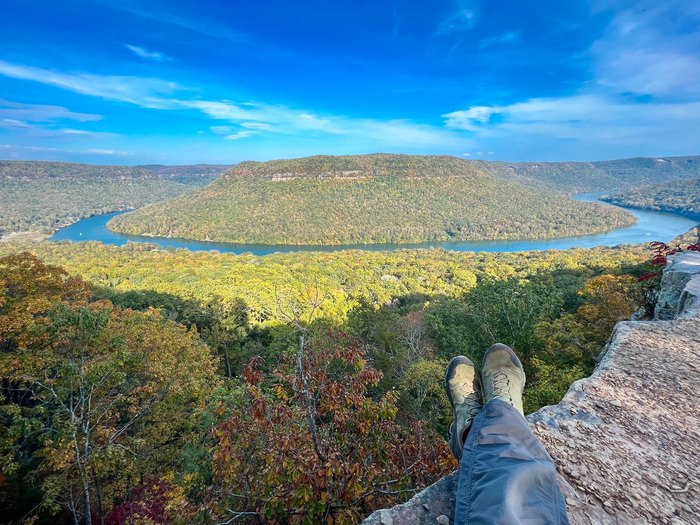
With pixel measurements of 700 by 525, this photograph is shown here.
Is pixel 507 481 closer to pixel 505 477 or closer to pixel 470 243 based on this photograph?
pixel 505 477

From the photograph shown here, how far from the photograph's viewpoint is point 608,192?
152m

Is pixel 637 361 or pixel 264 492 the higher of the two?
pixel 637 361

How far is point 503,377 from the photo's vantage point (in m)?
2.46

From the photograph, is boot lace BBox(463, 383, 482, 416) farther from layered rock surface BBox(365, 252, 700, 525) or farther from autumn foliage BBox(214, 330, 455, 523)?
autumn foliage BBox(214, 330, 455, 523)

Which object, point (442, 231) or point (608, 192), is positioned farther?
point (608, 192)

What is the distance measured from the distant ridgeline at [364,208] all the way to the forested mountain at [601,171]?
212 feet

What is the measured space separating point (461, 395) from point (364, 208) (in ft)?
304

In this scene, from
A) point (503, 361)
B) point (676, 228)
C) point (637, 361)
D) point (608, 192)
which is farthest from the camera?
point (608, 192)

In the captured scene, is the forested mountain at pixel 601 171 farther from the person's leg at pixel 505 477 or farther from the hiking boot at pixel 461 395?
the person's leg at pixel 505 477

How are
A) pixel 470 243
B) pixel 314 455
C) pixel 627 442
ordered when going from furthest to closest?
pixel 470 243
pixel 314 455
pixel 627 442

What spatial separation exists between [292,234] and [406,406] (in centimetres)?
7423

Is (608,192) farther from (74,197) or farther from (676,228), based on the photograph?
(74,197)

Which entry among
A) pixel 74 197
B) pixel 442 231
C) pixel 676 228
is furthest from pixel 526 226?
pixel 74 197

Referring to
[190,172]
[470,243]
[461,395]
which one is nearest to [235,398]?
[461,395]
